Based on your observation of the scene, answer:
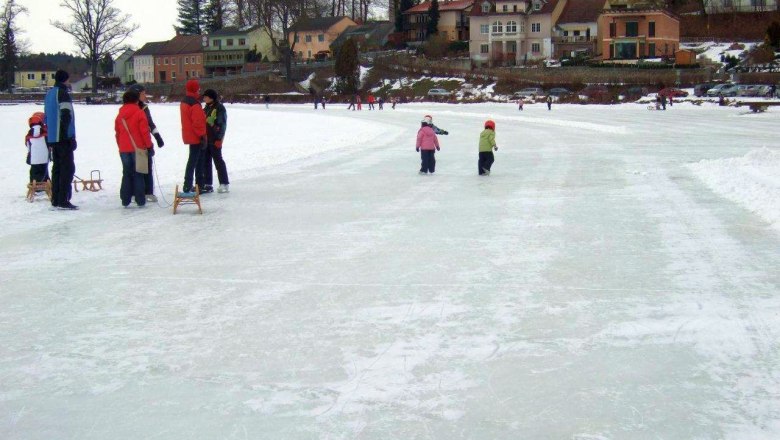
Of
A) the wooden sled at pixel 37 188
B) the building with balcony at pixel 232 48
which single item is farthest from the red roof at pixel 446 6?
the wooden sled at pixel 37 188

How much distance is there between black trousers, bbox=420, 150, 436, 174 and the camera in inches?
538

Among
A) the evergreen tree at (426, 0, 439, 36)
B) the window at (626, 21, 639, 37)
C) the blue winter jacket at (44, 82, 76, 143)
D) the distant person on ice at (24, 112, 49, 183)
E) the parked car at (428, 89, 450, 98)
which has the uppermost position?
the evergreen tree at (426, 0, 439, 36)

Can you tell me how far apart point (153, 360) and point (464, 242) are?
12.4ft

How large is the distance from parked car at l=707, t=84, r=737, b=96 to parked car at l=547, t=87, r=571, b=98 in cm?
1013

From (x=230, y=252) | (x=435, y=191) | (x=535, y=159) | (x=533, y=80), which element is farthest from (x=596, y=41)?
(x=230, y=252)

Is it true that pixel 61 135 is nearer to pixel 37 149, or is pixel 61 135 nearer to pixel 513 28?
pixel 37 149

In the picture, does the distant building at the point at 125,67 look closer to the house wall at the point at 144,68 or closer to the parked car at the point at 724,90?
the house wall at the point at 144,68

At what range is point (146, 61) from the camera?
4390 inches

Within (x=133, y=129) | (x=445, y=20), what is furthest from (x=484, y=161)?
(x=445, y=20)

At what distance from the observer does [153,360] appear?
4312 mm

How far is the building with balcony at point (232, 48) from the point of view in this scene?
96938 millimetres

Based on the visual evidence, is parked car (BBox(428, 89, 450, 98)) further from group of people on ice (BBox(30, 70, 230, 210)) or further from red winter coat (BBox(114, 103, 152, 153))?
red winter coat (BBox(114, 103, 152, 153))

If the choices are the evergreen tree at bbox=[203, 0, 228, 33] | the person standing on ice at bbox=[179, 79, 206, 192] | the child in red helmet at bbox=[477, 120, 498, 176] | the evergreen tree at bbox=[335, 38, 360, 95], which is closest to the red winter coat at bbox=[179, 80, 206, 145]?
the person standing on ice at bbox=[179, 79, 206, 192]

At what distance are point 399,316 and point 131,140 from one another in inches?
241
